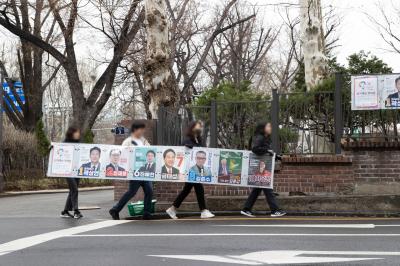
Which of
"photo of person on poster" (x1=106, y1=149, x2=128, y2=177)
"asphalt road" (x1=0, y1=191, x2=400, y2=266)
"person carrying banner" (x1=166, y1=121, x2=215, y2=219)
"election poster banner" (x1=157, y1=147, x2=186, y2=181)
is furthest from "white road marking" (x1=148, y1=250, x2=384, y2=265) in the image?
"photo of person on poster" (x1=106, y1=149, x2=128, y2=177)

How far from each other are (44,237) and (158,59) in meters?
7.70

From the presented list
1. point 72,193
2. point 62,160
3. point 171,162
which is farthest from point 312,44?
point 72,193

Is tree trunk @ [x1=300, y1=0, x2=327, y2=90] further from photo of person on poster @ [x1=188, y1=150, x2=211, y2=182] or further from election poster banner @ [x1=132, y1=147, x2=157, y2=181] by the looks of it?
election poster banner @ [x1=132, y1=147, x2=157, y2=181]

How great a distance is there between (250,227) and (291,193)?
298 centimetres

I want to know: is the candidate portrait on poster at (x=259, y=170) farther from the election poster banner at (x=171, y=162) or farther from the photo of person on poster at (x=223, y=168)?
the election poster banner at (x=171, y=162)

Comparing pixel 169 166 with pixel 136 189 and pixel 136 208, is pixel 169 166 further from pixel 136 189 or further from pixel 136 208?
pixel 136 208

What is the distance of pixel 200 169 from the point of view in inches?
503

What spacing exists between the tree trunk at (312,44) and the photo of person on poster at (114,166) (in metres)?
5.79

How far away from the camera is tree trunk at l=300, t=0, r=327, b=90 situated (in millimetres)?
16484

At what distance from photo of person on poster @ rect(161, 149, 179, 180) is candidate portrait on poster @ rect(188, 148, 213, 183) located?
33 centimetres

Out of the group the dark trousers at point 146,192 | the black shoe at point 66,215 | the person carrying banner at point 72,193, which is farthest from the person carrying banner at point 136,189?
the black shoe at point 66,215

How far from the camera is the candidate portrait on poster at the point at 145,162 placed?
1267cm

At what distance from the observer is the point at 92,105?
34000 millimetres

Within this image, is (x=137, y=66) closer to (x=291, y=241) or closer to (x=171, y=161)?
(x=171, y=161)
